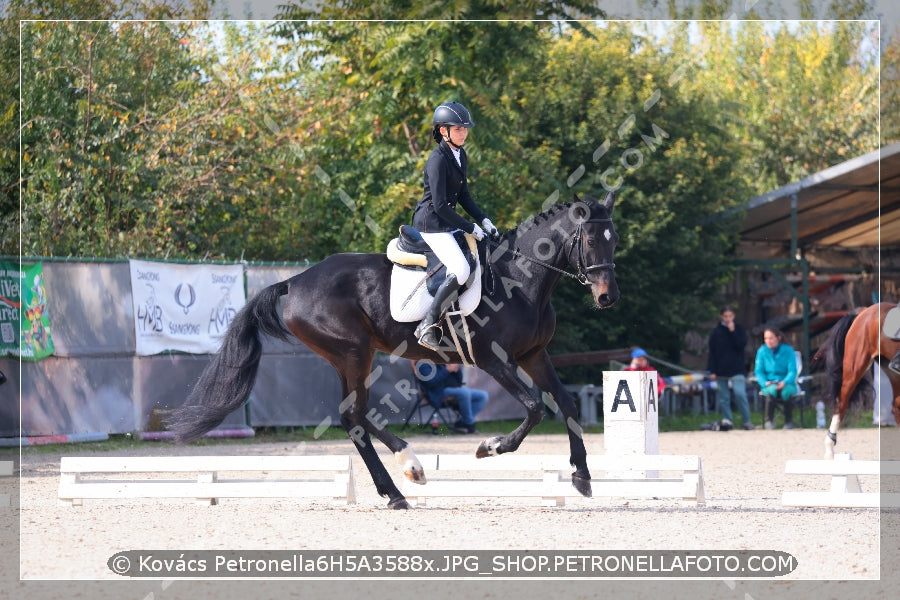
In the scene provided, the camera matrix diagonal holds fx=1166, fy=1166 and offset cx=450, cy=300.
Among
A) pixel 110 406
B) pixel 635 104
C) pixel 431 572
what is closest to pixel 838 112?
pixel 635 104

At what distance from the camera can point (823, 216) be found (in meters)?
23.9

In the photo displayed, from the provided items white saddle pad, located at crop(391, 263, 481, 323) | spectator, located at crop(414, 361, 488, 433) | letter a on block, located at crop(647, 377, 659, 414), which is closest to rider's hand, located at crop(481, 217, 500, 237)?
white saddle pad, located at crop(391, 263, 481, 323)

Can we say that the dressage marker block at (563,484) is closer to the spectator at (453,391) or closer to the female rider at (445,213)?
the female rider at (445,213)

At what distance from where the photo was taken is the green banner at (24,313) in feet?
43.6

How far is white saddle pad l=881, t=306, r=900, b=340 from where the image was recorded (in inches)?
487

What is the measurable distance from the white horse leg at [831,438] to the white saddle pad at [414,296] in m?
5.08

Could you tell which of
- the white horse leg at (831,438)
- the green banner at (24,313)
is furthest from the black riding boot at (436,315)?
the green banner at (24,313)

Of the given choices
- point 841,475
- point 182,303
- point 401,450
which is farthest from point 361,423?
point 182,303

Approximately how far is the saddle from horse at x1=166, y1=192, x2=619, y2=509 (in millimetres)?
112

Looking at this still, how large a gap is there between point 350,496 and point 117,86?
1130 cm

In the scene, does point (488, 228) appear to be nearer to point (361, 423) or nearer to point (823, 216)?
point (361, 423)

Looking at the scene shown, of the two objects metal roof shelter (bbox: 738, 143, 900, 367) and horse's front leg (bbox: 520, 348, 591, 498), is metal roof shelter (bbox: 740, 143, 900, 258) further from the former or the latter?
horse's front leg (bbox: 520, 348, 591, 498)

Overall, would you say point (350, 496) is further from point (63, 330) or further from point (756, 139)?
point (756, 139)

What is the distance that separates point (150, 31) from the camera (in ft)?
63.7
